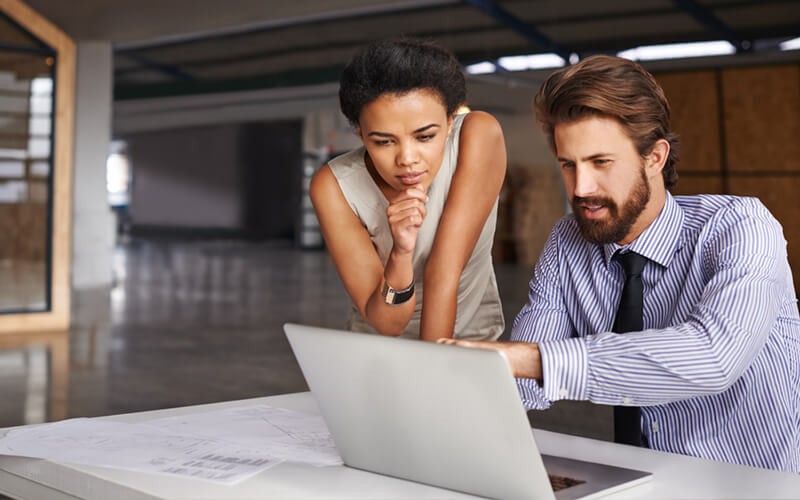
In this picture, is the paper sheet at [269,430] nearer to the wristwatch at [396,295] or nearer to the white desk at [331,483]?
the white desk at [331,483]

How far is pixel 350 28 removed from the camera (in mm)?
14977

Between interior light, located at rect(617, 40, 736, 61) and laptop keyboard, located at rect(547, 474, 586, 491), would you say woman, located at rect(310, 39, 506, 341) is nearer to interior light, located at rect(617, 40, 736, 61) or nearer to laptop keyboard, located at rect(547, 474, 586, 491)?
laptop keyboard, located at rect(547, 474, 586, 491)

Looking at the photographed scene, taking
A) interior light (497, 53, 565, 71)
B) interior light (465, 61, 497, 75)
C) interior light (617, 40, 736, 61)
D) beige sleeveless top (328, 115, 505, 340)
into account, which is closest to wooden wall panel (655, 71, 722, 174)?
interior light (617, 40, 736, 61)

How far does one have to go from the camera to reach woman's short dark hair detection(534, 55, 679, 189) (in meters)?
1.45

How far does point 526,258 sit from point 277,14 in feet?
18.9

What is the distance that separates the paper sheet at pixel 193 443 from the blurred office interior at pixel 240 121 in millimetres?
→ 2856

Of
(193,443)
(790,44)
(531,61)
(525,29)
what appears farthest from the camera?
(531,61)

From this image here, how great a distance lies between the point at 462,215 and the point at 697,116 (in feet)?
22.5

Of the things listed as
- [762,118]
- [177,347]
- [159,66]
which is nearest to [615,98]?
[177,347]

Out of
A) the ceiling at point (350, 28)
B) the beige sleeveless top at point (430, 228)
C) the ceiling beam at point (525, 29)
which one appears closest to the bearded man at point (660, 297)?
the beige sleeveless top at point (430, 228)

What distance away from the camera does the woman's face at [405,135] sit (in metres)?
1.77

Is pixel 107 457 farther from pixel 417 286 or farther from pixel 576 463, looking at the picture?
pixel 417 286

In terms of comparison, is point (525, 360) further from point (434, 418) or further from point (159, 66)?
point (159, 66)

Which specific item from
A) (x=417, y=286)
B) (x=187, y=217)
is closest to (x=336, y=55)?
(x=187, y=217)
